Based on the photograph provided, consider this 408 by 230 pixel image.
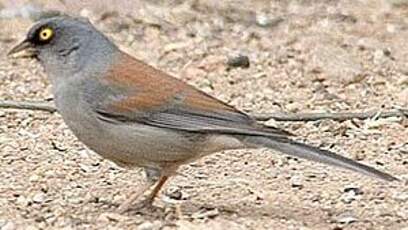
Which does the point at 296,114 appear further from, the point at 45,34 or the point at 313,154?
the point at 45,34

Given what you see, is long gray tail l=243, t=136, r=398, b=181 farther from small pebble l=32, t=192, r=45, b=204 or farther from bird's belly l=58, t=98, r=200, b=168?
small pebble l=32, t=192, r=45, b=204

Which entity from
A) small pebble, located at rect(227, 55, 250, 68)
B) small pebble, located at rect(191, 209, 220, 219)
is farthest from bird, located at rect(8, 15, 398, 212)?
small pebble, located at rect(227, 55, 250, 68)

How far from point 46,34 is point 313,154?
1568 millimetres

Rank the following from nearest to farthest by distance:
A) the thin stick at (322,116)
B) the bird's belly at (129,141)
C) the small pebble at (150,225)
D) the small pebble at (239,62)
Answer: the small pebble at (150,225) → the bird's belly at (129,141) → the thin stick at (322,116) → the small pebble at (239,62)

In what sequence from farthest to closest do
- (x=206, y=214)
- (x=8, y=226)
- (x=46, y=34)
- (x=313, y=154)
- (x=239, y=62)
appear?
(x=239, y=62), (x=46, y=34), (x=206, y=214), (x=313, y=154), (x=8, y=226)

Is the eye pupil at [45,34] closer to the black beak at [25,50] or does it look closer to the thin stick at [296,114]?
the black beak at [25,50]

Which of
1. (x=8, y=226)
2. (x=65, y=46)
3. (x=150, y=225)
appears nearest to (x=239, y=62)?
(x=65, y=46)

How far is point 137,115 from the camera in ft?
24.6

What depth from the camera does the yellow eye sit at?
766cm

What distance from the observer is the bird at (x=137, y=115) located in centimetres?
738

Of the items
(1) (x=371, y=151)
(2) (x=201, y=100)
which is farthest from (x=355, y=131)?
(2) (x=201, y=100)

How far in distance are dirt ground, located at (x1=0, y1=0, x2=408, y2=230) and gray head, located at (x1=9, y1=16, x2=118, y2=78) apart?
29.8 inches

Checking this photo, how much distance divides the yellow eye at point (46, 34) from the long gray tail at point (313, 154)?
1191 mm

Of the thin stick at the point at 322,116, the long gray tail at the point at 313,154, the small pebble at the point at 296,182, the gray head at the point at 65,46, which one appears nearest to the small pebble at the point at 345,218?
the long gray tail at the point at 313,154
